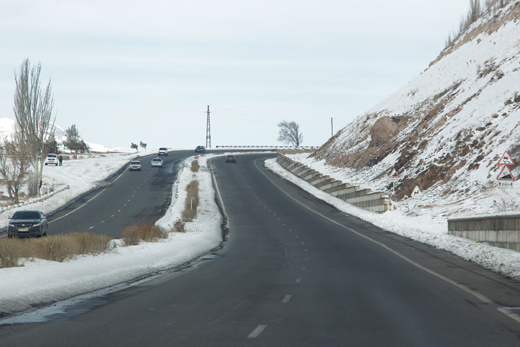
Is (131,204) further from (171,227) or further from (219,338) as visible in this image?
(219,338)

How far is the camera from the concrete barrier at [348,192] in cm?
4169

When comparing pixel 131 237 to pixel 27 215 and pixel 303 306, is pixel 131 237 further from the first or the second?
pixel 303 306

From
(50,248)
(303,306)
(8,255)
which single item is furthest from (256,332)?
(50,248)

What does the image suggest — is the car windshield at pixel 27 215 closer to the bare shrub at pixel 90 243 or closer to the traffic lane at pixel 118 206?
the traffic lane at pixel 118 206

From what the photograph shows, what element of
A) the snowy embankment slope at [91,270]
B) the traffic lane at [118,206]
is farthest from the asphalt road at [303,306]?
the traffic lane at [118,206]

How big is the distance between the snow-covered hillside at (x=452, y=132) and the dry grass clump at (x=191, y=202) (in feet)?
52.6

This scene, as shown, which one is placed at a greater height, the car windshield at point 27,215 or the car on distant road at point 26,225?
the car windshield at point 27,215

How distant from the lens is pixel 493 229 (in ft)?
68.4

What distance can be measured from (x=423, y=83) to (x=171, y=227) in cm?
5059

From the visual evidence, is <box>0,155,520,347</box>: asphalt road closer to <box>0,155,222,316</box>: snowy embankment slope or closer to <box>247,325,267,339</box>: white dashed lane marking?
<box>247,325,267,339</box>: white dashed lane marking

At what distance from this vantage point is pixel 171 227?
33156mm

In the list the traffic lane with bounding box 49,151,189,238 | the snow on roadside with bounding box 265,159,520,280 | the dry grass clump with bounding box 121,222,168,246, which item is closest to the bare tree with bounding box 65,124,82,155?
the traffic lane with bounding box 49,151,189,238

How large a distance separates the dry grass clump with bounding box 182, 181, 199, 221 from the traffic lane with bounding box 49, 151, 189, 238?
6.59ft

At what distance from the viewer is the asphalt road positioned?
7746 mm
